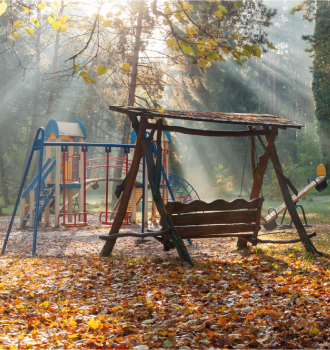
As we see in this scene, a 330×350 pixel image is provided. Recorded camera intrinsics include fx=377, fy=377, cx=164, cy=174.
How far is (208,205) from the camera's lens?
624 centimetres

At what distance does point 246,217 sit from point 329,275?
6.22 feet

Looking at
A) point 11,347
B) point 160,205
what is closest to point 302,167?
point 160,205

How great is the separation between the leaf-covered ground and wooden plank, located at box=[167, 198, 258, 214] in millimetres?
858

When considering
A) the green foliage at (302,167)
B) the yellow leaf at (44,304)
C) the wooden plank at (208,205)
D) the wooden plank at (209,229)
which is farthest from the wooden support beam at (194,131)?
the green foliage at (302,167)

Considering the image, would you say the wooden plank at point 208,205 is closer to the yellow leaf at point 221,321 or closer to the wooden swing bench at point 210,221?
the wooden swing bench at point 210,221

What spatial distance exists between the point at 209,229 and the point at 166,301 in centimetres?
234

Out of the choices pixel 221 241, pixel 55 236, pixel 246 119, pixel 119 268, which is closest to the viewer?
pixel 119 268

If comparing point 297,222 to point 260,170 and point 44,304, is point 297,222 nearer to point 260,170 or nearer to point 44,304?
point 260,170

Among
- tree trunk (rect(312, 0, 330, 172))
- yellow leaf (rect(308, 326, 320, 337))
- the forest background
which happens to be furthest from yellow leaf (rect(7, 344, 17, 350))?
tree trunk (rect(312, 0, 330, 172))

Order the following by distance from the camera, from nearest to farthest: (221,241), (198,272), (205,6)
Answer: (198,272), (221,241), (205,6)

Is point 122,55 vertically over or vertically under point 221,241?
over

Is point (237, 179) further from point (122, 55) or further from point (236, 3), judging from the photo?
point (236, 3)

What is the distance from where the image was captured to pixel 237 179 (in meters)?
27.1

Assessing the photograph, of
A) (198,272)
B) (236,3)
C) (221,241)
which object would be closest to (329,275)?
(198,272)
